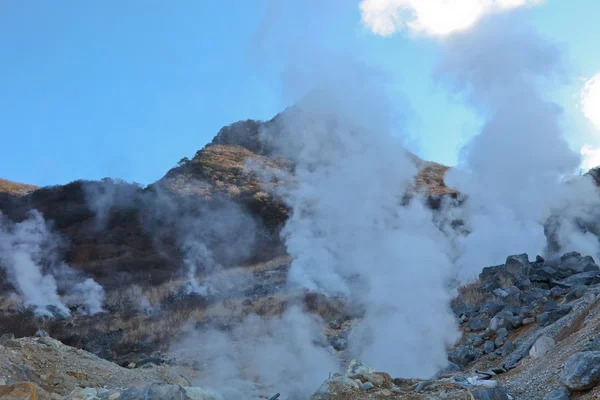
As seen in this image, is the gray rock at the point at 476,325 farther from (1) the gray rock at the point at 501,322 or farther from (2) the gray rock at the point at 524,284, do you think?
(2) the gray rock at the point at 524,284

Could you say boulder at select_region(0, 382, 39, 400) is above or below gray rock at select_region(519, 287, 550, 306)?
below

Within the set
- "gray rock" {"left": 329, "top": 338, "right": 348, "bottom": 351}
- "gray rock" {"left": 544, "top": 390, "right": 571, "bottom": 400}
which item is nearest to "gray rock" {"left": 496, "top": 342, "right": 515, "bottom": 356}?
"gray rock" {"left": 329, "top": 338, "right": 348, "bottom": 351}

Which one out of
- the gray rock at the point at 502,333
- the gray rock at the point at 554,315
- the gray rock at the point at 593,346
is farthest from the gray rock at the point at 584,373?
the gray rock at the point at 502,333

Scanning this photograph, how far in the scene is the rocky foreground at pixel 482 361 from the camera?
5.29 metres

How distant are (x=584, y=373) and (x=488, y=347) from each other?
4737 millimetres

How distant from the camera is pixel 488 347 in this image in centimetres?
900

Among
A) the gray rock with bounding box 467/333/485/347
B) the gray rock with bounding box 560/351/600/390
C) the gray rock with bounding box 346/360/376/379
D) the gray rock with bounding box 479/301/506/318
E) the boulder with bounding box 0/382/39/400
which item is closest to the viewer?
the gray rock with bounding box 560/351/600/390

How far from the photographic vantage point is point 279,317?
13.9 metres

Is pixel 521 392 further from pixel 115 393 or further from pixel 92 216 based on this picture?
pixel 92 216

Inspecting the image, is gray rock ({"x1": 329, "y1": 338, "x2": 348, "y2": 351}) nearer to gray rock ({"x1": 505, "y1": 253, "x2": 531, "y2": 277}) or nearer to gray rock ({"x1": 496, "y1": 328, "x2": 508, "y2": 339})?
gray rock ({"x1": 496, "y1": 328, "x2": 508, "y2": 339})

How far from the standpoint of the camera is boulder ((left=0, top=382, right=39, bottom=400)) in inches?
191

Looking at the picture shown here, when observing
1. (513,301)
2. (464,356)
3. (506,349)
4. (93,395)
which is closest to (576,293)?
(513,301)

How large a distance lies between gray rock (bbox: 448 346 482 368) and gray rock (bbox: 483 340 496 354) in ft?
0.48

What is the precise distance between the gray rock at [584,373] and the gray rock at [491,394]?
2.09 ft
